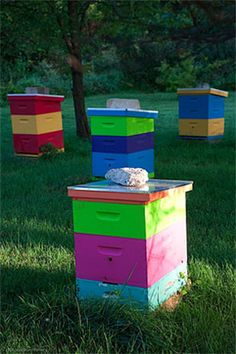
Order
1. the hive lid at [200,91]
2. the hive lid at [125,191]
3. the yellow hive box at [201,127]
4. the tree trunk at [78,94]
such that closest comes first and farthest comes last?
the hive lid at [125,191], the hive lid at [200,91], the yellow hive box at [201,127], the tree trunk at [78,94]

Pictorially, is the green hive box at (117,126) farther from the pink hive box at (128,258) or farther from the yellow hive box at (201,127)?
the yellow hive box at (201,127)

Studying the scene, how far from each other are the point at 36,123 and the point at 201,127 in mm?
2672

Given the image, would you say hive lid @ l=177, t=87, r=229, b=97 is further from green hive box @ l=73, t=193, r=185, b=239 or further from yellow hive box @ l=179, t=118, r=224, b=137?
green hive box @ l=73, t=193, r=185, b=239

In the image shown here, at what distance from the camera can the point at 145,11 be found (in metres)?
7.95

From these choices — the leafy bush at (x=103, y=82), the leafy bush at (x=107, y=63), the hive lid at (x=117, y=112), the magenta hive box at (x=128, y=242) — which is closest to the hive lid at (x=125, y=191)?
the magenta hive box at (x=128, y=242)

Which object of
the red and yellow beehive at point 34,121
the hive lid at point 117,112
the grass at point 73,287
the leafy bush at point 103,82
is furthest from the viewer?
the leafy bush at point 103,82

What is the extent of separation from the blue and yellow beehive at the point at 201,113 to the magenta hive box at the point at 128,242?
18.9ft

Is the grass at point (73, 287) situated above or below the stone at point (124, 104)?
below

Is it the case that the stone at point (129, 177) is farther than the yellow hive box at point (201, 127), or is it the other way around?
the yellow hive box at point (201, 127)

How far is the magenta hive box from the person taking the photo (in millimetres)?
2287

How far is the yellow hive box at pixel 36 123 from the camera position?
697cm

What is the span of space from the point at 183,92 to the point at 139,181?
19.8ft

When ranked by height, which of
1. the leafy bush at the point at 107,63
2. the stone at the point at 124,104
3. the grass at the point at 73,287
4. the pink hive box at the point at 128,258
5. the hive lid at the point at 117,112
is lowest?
the grass at the point at 73,287

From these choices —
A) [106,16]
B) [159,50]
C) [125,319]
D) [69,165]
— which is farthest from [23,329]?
[159,50]
